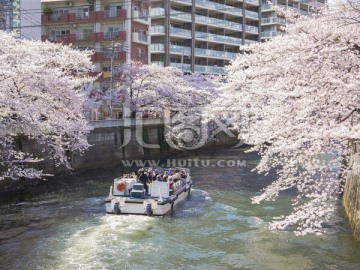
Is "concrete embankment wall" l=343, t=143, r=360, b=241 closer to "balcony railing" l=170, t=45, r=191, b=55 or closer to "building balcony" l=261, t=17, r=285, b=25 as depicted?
"balcony railing" l=170, t=45, r=191, b=55

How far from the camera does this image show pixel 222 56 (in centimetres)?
5812

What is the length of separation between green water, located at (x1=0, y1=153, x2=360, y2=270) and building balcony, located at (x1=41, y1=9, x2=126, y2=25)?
2566 centimetres

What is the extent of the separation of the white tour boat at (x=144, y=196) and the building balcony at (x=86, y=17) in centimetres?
2568

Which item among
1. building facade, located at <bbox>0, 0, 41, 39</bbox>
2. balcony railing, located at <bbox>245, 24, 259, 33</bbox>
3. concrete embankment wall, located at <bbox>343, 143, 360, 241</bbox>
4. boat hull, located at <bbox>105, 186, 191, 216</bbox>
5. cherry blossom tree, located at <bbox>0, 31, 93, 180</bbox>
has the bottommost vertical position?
boat hull, located at <bbox>105, 186, 191, 216</bbox>

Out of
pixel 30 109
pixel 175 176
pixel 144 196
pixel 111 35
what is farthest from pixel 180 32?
pixel 144 196

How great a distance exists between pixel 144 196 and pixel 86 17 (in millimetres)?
29906

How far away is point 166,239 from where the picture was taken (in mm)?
14961

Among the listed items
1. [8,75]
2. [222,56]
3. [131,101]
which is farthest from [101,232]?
[222,56]

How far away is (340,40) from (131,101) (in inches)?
1202

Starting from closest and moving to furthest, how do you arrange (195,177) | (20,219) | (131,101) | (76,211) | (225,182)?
(20,219)
(76,211)
(225,182)
(195,177)
(131,101)

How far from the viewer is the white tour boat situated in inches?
713

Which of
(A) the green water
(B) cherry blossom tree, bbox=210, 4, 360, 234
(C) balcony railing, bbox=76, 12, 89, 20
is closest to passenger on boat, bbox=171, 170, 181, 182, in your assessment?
(A) the green water

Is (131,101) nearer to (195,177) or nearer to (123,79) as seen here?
(123,79)

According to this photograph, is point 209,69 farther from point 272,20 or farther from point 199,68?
point 272,20
